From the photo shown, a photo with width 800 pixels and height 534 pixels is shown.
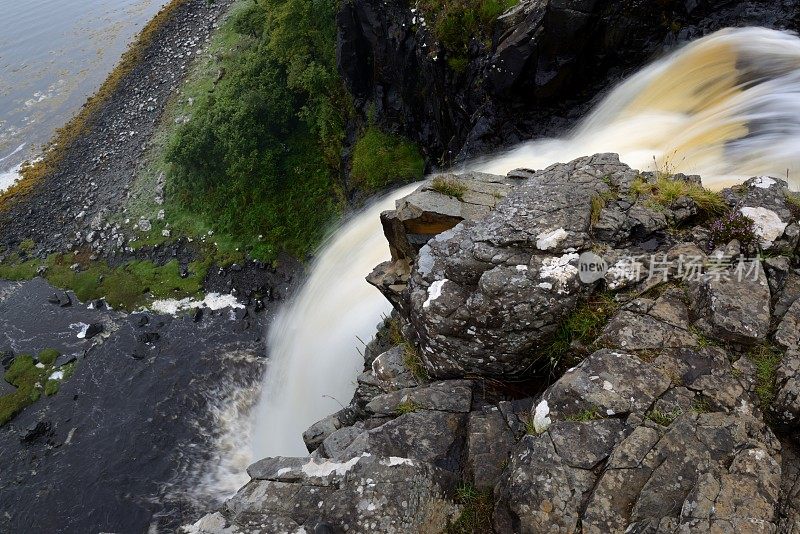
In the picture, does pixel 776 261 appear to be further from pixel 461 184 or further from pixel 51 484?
pixel 51 484

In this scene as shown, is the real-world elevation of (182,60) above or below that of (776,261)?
above

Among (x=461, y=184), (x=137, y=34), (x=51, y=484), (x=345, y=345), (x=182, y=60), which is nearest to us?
(x=461, y=184)

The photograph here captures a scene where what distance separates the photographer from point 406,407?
26.3 ft

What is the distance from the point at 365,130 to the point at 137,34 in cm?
3410

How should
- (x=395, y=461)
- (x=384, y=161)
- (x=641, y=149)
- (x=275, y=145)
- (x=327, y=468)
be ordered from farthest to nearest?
(x=275, y=145) < (x=384, y=161) < (x=641, y=149) < (x=327, y=468) < (x=395, y=461)

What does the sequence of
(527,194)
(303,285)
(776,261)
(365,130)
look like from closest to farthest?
(776,261)
(527,194)
(303,285)
(365,130)

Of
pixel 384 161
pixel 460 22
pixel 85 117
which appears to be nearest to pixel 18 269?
pixel 85 117

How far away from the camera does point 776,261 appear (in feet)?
22.9

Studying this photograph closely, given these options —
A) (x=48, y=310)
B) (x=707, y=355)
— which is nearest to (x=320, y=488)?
(x=707, y=355)

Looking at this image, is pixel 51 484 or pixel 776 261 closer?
pixel 776 261

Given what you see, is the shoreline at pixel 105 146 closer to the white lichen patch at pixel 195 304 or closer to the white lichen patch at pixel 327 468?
the white lichen patch at pixel 195 304

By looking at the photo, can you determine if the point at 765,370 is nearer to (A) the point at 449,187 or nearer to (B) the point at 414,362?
(B) the point at 414,362

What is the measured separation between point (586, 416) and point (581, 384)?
41cm

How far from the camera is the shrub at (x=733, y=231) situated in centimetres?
733
